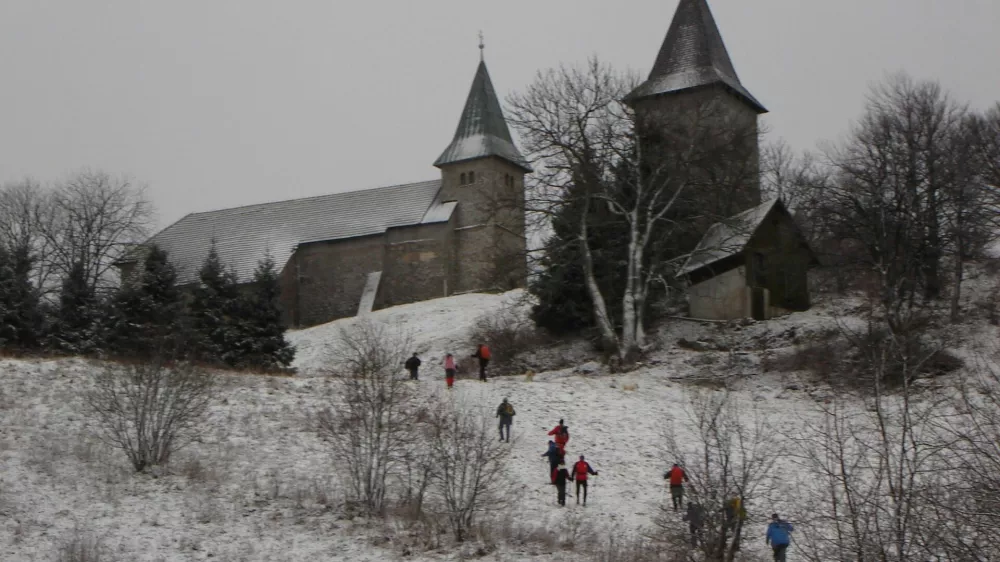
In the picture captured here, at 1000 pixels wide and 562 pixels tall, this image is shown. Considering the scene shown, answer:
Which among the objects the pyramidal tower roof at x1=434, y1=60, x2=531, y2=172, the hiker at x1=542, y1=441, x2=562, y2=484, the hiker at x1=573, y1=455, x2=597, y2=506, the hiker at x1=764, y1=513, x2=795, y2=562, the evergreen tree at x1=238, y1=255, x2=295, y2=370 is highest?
the pyramidal tower roof at x1=434, y1=60, x2=531, y2=172

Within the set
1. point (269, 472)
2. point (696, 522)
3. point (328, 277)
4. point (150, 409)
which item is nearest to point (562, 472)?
point (696, 522)

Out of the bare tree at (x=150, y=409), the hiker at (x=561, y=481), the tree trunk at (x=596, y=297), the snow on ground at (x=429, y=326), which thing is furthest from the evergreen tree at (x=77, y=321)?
the hiker at (x=561, y=481)

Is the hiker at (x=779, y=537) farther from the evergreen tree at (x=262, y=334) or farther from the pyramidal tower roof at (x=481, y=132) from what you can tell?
the pyramidal tower roof at (x=481, y=132)

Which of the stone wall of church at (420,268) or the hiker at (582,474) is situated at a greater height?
the stone wall of church at (420,268)

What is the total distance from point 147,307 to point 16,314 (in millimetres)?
3682

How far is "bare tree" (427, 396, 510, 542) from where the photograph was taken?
19.2 m

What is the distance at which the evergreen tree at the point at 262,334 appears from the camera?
35531mm

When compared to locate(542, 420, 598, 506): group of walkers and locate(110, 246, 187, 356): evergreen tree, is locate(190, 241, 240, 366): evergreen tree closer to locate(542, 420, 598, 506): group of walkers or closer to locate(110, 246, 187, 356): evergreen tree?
locate(110, 246, 187, 356): evergreen tree

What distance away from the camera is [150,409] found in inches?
868

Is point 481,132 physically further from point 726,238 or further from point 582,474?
point 582,474

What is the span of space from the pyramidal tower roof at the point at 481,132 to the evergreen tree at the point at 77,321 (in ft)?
64.1

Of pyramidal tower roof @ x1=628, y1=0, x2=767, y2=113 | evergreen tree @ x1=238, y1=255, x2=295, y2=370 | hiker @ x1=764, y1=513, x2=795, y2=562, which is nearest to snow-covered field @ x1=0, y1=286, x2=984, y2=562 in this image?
hiker @ x1=764, y1=513, x2=795, y2=562

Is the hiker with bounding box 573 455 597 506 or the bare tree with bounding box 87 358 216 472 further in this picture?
the bare tree with bounding box 87 358 216 472

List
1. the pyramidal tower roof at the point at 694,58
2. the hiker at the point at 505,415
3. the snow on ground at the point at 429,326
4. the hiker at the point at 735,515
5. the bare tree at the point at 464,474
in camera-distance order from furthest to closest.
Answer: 1. the pyramidal tower roof at the point at 694,58
2. the snow on ground at the point at 429,326
3. the hiker at the point at 505,415
4. the bare tree at the point at 464,474
5. the hiker at the point at 735,515
